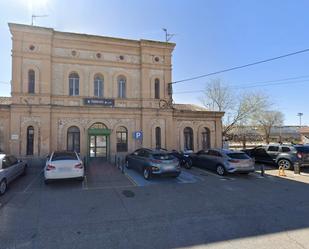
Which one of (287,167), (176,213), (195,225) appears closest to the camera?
(195,225)

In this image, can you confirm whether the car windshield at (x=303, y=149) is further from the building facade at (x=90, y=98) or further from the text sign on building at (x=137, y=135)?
the text sign on building at (x=137, y=135)

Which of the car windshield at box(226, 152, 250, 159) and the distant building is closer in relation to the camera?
the car windshield at box(226, 152, 250, 159)

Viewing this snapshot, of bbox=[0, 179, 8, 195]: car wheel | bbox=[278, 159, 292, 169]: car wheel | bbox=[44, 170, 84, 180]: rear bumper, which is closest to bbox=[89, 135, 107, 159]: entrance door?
bbox=[44, 170, 84, 180]: rear bumper

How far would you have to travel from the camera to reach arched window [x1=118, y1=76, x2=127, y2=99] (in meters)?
19.0

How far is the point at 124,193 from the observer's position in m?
9.20

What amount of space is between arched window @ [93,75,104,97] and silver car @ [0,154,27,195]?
8.41 metres

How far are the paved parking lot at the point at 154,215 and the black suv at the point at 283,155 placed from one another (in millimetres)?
4277

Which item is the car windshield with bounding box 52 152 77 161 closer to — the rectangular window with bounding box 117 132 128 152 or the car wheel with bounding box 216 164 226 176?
the rectangular window with bounding box 117 132 128 152

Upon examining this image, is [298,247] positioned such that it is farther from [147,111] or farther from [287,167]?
[147,111]

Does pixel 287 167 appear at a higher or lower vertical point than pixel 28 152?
lower

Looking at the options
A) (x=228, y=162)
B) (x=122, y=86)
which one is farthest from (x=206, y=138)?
(x=122, y=86)

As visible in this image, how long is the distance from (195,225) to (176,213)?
101cm

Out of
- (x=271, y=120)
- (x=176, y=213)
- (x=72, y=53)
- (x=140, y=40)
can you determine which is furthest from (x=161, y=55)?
(x=271, y=120)

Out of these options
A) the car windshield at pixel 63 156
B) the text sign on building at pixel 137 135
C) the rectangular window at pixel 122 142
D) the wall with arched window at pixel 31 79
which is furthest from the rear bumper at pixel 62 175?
the wall with arched window at pixel 31 79
